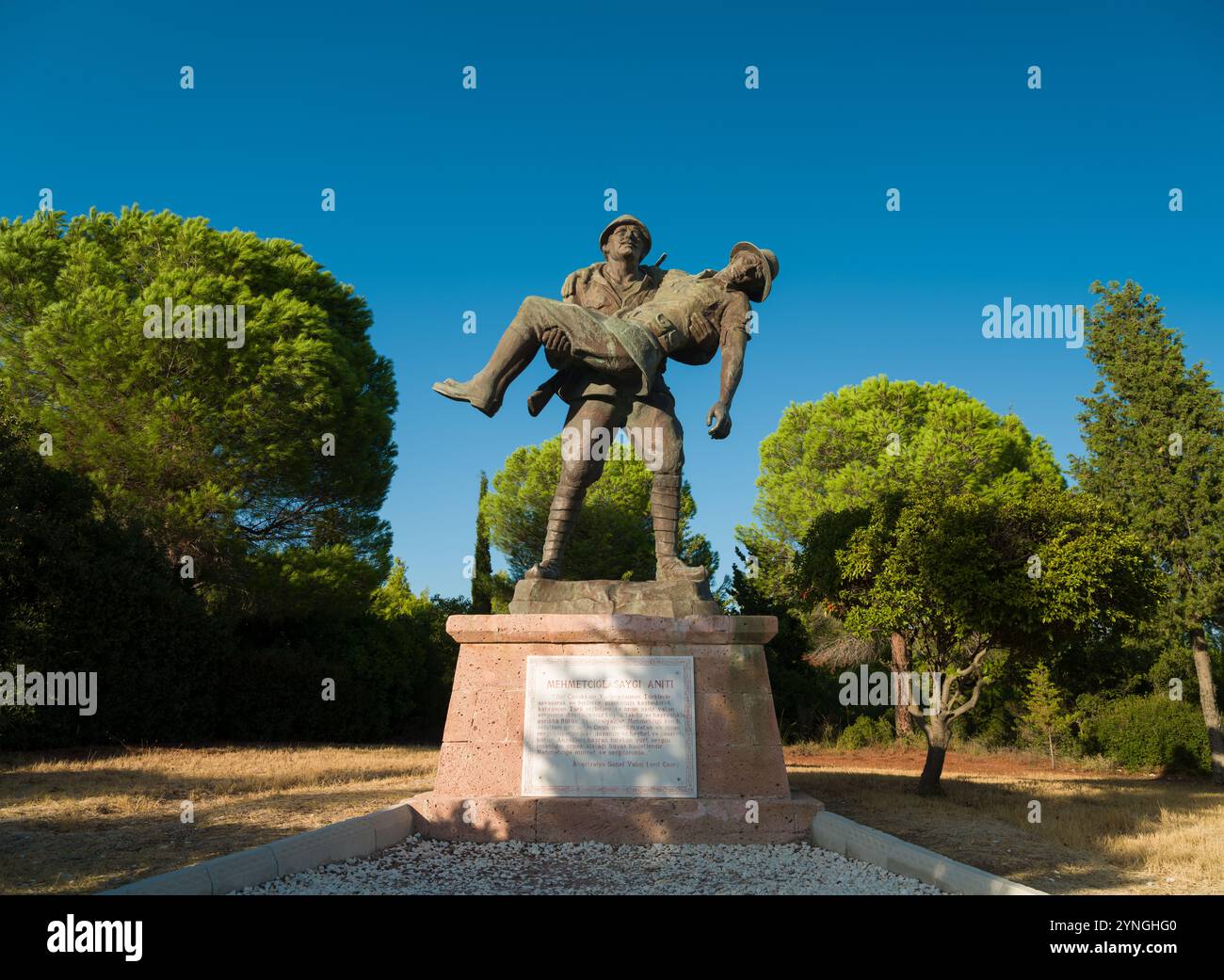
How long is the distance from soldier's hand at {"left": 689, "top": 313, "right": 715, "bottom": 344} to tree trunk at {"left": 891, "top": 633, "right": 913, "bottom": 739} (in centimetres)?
1269

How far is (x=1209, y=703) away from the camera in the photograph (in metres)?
15.4

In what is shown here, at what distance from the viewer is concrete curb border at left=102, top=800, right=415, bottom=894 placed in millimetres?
3527

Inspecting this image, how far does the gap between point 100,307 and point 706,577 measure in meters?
13.7

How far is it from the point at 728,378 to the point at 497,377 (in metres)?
1.85

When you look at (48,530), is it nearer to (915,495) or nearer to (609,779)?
(609,779)

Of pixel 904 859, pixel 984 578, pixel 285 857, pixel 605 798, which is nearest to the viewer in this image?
pixel 285 857

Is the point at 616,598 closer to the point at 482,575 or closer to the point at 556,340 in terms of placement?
the point at 556,340

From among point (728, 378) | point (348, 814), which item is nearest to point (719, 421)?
point (728, 378)

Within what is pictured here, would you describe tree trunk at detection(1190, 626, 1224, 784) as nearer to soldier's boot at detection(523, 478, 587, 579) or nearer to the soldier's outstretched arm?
the soldier's outstretched arm

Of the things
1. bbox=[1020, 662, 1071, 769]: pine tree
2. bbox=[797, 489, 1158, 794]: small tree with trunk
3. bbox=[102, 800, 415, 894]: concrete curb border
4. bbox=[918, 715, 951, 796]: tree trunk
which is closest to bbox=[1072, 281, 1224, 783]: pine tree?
bbox=[1020, 662, 1071, 769]: pine tree

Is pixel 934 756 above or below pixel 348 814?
below

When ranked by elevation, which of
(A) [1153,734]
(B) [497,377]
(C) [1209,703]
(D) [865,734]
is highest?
(B) [497,377]

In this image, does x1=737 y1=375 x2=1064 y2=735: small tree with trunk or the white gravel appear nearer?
the white gravel

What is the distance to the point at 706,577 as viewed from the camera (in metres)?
6.32
